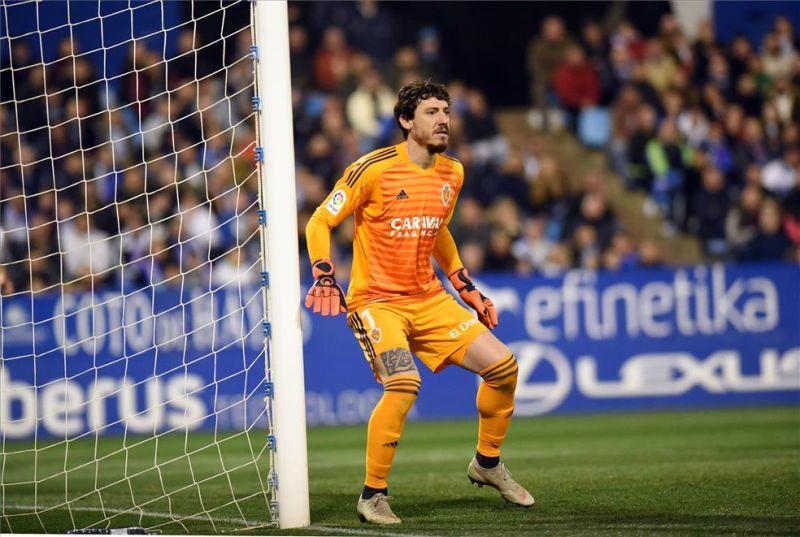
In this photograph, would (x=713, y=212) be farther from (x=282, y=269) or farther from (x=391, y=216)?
(x=282, y=269)

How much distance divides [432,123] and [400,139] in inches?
357

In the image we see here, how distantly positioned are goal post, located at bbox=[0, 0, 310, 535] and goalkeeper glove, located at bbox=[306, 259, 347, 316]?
Answer: 5.32 ft

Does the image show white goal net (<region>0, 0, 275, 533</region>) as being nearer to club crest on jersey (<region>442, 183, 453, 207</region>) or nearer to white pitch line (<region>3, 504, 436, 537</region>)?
white pitch line (<region>3, 504, 436, 537</region>)

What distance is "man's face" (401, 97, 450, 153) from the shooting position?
6.41 metres

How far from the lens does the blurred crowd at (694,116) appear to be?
1523 cm

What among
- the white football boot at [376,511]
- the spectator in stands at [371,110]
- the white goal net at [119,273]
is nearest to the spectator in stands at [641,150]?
the spectator in stands at [371,110]

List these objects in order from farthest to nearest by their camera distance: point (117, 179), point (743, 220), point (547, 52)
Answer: point (547, 52), point (743, 220), point (117, 179)

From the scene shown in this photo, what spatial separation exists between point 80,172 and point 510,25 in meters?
7.79

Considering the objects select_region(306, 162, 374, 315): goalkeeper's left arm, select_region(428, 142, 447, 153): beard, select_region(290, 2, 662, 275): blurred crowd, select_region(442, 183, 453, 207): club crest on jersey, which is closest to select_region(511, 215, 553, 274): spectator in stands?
select_region(290, 2, 662, 275): blurred crowd

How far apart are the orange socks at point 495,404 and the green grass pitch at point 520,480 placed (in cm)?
36

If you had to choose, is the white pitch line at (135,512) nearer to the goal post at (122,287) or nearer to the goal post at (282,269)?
the goal post at (122,287)

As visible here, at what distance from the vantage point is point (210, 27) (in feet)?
54.2

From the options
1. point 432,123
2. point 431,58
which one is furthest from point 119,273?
point 432,123

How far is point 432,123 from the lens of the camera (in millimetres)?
6410
